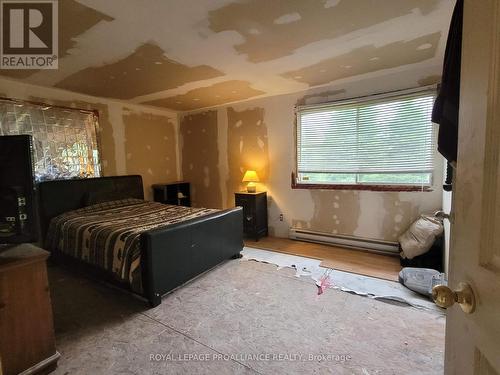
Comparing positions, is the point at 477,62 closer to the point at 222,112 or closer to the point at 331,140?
the point at 331,140

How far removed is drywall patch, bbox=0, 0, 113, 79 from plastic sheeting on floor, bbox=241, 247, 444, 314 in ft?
9.27

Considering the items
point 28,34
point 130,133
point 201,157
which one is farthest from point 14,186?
point 201,157

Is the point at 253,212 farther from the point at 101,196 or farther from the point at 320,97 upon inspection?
the point at 101,196

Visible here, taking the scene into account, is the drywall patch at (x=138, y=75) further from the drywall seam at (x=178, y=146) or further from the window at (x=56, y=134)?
the drywall seam at (x=178, y=146)

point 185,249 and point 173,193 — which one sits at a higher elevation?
point 173,193

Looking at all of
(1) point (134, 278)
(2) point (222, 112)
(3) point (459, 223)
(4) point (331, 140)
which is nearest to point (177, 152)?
(2) point (222, 112)

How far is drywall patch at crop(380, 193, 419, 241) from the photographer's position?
3150 millimetres

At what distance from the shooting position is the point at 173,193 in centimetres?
490

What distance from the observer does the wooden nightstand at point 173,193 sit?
4.68 m

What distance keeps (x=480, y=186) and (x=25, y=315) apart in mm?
2150

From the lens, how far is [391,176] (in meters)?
3.26

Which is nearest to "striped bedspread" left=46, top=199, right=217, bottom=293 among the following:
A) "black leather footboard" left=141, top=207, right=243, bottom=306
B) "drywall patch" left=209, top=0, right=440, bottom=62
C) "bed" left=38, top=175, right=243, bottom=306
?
"bed" left=38, top=175, right=243, bottom=306

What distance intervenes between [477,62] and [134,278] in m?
2.46

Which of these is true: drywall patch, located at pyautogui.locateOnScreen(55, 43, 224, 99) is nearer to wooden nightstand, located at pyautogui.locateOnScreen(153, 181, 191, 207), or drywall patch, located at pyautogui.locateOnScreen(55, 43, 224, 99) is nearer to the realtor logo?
the realtor logo
